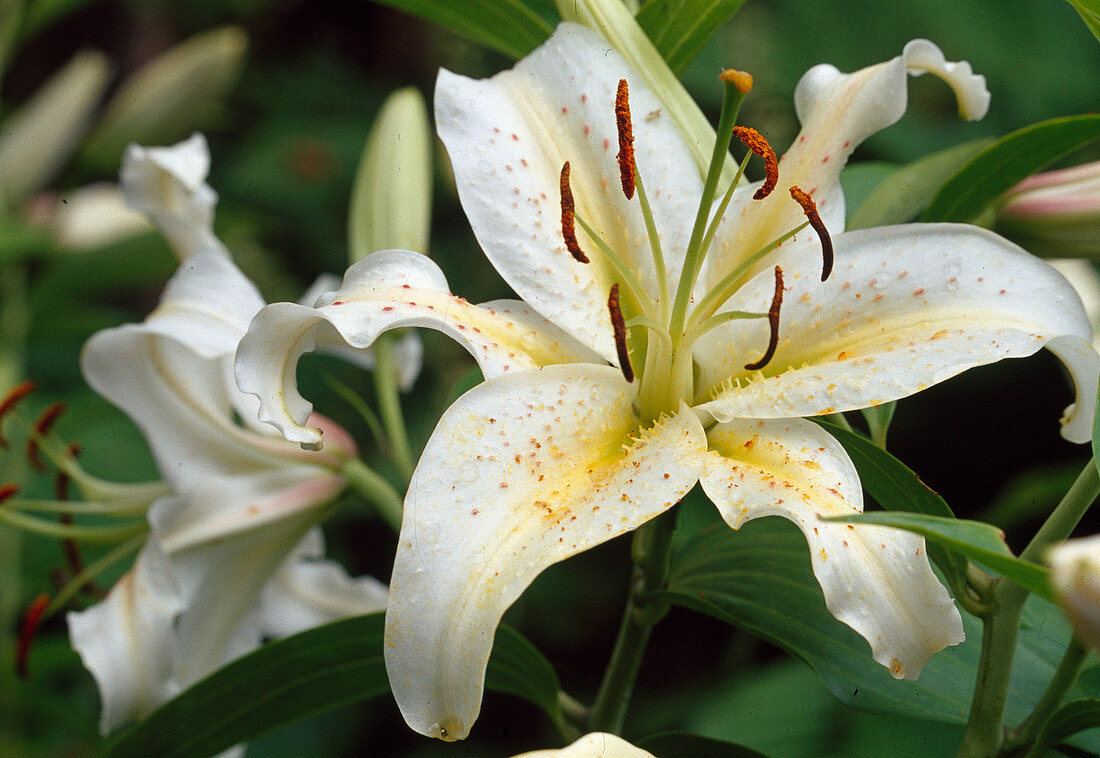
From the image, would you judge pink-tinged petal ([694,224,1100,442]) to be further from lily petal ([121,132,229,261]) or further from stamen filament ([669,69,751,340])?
lily petal ([121,132,229,261])

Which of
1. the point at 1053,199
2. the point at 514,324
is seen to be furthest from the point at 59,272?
the point at 1053,199

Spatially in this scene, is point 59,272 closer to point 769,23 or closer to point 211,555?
point 211,555

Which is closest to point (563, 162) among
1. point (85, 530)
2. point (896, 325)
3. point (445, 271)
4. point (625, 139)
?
point (625, 139)

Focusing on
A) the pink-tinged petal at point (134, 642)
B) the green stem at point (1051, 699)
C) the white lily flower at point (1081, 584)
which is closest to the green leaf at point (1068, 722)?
the green stem at point (1051, 699)

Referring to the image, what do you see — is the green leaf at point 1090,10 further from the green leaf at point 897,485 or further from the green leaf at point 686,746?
the green leaf at point 686,746

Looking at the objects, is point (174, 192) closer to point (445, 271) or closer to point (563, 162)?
point (563, 162)

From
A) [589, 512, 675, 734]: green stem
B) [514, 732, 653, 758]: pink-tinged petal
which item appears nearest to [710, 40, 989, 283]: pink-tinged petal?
[589, 512, 675, 734]: green stem
